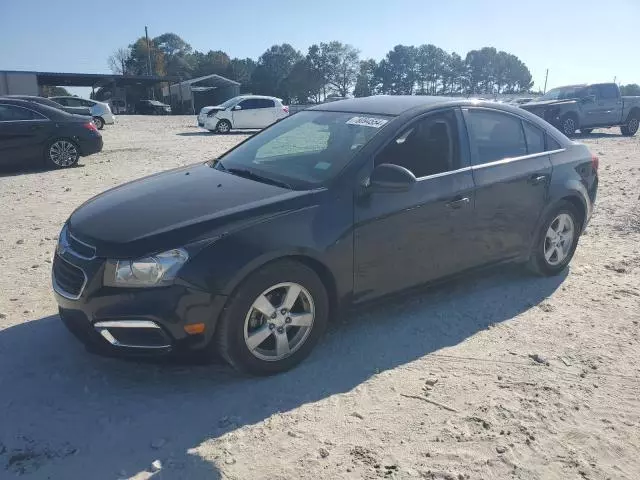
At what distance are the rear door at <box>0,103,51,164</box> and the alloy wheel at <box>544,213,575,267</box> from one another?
33.8 feet

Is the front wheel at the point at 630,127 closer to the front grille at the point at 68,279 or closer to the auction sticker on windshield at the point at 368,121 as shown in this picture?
the auction sticker on windshield at the point at 368,121

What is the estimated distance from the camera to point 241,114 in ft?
78.6

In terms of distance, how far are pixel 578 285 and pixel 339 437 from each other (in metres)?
3.15

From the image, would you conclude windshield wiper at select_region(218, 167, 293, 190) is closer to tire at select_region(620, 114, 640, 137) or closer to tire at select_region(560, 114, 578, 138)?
tire at select_region(560, 114, 578, 138)

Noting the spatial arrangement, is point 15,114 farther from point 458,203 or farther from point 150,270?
point 458,203

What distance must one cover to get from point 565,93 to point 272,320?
19577mm

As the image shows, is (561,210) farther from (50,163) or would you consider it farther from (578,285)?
(50,163)

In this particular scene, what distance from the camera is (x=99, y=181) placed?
10.2 metres

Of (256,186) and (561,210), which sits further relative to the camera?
(561,210)

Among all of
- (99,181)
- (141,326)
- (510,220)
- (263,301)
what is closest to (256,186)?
(263,301)

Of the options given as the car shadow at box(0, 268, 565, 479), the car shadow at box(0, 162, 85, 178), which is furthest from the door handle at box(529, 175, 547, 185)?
the car shadow at box(0, 162, 85, 178)

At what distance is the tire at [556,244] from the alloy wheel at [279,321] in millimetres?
2497

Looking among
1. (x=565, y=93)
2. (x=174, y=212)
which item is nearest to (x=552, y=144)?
(x=174, y=212)

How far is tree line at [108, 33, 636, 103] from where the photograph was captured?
77188mm
